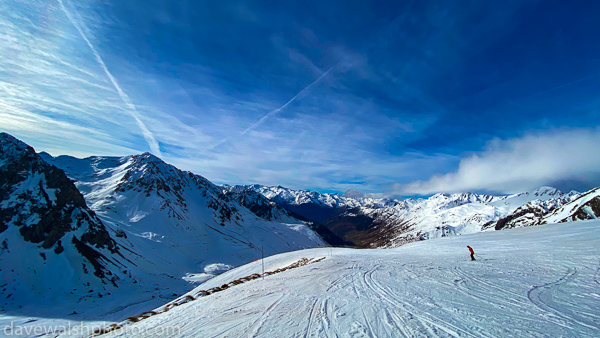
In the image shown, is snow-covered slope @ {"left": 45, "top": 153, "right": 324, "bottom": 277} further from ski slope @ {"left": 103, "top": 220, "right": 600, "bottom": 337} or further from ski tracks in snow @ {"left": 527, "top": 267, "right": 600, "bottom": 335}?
ski tracks in snow @ {"left": 527, "top": 267, "right": 600, "bottom": 335}

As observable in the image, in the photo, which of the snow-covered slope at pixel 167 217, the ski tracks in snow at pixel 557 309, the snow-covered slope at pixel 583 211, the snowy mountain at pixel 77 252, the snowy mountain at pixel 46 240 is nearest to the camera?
the ski tracks in snow at pixel 557 309

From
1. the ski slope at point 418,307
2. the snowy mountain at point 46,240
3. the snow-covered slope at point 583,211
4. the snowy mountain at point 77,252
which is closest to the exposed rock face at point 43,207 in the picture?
the snowy mountain at point 46,240

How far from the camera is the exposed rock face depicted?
52.0 m

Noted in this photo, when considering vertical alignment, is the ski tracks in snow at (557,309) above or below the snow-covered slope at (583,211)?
above

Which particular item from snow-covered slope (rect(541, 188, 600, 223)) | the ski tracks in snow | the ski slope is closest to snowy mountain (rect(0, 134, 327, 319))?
the ski slope

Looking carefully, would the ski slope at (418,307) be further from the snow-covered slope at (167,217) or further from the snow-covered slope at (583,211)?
the snow-covered slope at (583,211)

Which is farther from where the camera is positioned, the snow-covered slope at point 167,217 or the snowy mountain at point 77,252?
the snow-covered slope at point 167,217

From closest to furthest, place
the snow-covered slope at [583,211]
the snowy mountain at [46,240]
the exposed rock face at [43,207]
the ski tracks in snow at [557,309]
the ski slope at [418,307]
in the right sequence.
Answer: the ski tracks in snow at [557,309]
the ski slope at [418,307]
the snowy mountain at [46,240]
the exposed rock face at [43,207]
the snow-covered slope at [583,211]

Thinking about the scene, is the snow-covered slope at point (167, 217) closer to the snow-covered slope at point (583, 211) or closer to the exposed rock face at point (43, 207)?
the exposed rock face at point (43, 207)

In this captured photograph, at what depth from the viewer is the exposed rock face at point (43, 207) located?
52.0 meters

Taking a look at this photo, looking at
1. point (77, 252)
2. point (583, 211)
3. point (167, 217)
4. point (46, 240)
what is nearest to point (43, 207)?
point (46, 240)

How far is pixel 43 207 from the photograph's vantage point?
5638 centimetres

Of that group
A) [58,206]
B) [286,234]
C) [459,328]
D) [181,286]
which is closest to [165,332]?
[459,328]

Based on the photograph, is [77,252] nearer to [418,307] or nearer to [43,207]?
[43,207]
